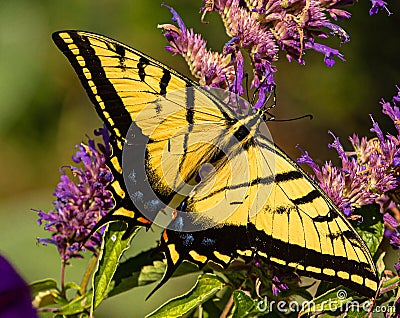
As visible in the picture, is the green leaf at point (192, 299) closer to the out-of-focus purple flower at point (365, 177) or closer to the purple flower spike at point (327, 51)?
the out-of-focus purple flower at point (365, 177)

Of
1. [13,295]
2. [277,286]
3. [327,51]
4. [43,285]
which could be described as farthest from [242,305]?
[13,295]

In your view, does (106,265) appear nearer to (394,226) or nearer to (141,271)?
(141,271)

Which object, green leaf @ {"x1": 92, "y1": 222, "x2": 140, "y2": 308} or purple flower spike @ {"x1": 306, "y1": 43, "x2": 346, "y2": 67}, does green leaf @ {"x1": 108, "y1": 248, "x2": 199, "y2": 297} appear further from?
purple flower spike @ {"x1": 306, "y1": 43, "x2": 346, "y2": 67}

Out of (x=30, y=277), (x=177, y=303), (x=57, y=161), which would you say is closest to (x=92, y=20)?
(x=57, y=161)

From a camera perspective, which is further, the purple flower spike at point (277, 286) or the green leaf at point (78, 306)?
the green leaf at point (78, 306)

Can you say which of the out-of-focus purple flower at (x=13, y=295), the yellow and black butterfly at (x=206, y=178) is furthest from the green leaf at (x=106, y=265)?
the out-of-focus purple flower at (x=13, y=295)
